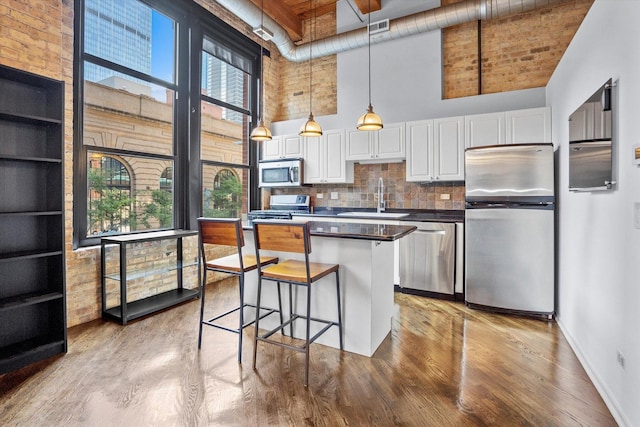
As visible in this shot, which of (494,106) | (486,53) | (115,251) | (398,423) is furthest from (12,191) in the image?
(486,53)

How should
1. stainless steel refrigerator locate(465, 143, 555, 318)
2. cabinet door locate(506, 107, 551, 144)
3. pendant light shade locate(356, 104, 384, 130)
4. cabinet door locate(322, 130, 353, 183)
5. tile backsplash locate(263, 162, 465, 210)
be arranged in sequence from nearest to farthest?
pendant light shade locate(356, 104, 384, 130) < stainless steel refrigerator locate(465, 143, 555, 318) < cabinet door locate(506, 107, 551, 144) < tile backsplash locate(263, 162, 465, 210) < cabinet door locate(322, 130, 353, 183)

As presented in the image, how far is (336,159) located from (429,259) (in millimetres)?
2015

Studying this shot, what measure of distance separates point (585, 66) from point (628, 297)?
1754mm

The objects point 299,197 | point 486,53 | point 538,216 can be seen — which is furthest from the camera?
point 299,197

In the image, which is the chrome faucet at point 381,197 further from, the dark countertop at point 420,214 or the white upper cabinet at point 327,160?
the white upper cabinet at point 327,160

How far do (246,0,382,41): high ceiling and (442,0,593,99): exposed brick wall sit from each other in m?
1.19

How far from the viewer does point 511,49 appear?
14.4ft

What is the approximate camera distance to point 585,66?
2.52m

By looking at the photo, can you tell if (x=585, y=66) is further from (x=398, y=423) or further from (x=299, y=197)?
(x=299, y=197)

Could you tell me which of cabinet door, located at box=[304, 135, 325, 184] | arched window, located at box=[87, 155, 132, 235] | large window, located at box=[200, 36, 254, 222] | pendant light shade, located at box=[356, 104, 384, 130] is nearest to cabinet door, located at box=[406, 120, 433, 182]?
cabinet door, located at box=[304, 135, 325, 184]

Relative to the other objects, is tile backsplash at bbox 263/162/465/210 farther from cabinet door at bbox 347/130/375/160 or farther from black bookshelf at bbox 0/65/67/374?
black bookshelf at bbox 0/65/67/374

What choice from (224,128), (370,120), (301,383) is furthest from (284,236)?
(224,128)

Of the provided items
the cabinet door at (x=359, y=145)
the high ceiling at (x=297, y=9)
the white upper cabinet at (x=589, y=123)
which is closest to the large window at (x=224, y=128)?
the high ceiling at (x=297, y=9)

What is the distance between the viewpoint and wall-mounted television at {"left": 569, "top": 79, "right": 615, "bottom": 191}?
2035mm
